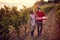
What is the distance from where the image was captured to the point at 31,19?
1337 millimetres

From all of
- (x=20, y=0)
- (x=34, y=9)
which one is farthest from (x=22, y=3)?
(x=34, y=9)

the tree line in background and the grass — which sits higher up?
the grass

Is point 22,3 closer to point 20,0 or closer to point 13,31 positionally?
point 20,0

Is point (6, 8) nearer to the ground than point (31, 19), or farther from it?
farther from it

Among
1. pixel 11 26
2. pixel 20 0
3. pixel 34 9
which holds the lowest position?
pixel 11 26

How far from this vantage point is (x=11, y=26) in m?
1.33

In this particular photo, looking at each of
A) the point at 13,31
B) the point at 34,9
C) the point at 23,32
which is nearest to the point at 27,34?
the point at 23,32

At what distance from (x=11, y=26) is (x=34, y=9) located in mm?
312

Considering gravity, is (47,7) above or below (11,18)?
above

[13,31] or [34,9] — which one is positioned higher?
[34,9]

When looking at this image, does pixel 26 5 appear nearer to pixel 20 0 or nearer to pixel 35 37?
pixel 20 0

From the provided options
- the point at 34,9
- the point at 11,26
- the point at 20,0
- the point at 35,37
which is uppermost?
the point at 20,0

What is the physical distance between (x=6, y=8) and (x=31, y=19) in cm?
30

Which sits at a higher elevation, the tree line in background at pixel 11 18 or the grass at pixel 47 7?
the grass at pixel 47 7
